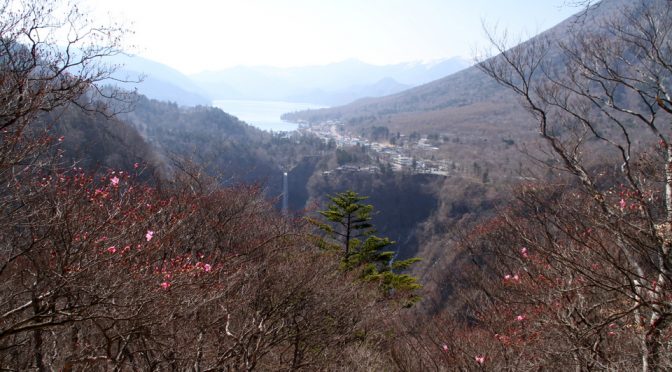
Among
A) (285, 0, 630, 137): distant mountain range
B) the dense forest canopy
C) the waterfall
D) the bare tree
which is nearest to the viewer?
the dense forest canopy

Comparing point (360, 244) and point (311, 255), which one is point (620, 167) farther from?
point (360, 244)

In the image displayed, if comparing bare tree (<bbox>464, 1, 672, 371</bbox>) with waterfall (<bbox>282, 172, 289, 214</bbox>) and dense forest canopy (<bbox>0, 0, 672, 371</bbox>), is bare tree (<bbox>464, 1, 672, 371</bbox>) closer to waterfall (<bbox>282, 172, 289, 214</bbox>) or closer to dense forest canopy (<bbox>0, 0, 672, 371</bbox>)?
dense forest canopy (<bbox>0, 0, 672, 371</bbox>)

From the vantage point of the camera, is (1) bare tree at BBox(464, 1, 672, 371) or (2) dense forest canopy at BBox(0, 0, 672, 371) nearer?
(2) dense forest canopy at BBox(0, 0, 672, 371)

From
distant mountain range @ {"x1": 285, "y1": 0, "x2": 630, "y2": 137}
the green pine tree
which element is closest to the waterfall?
the green pine tree

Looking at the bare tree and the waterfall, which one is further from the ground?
the bare tree

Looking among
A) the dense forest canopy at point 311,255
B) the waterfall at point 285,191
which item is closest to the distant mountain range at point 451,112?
the waterfall at point 285,191

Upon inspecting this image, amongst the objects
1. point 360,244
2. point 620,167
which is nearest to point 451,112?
point 360,244

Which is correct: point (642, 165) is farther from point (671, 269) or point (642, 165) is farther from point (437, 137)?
point (437, 137)

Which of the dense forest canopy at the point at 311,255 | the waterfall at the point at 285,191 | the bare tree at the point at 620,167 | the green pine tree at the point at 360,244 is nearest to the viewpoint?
the dense forest canopy at the point at 311,255

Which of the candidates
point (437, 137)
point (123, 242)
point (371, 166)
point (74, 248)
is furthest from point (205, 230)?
point (437, 137)

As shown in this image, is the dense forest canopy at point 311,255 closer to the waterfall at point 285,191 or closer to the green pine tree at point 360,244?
the green pine tree at point 360,244

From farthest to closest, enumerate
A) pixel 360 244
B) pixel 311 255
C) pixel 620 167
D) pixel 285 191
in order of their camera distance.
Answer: pixel 285 191, pixel 360 244, pixel 311 255, pixel 620 167
